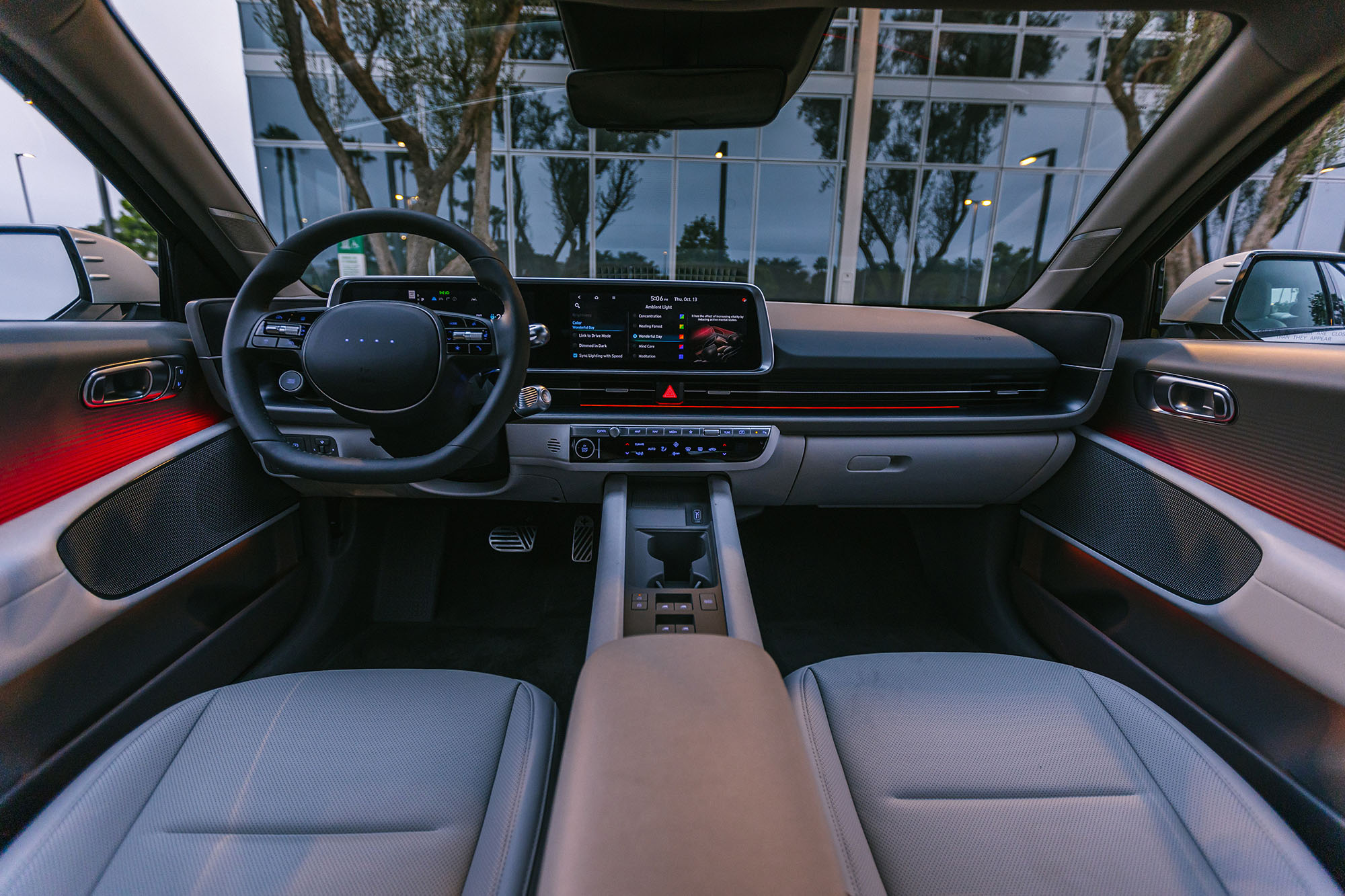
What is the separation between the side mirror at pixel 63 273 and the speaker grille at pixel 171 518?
492 mm

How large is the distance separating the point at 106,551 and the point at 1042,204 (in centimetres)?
463

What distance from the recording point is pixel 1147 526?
1.60 meters

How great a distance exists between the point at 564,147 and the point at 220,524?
11.4 feet

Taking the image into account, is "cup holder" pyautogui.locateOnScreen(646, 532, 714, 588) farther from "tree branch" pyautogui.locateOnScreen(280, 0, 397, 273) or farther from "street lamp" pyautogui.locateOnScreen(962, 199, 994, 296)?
"street lamp" pyautogui.locateOnScreen(962, 199, 994, 296)

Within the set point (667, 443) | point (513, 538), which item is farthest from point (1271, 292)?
point (513, 538)

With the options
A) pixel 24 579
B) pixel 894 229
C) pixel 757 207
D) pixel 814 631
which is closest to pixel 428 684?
pixel 24 579

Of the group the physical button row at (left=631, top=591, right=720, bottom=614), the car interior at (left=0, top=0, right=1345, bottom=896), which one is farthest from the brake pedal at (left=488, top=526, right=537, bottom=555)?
the physical button row at (left=631, top=591, right=720, bottom=614)

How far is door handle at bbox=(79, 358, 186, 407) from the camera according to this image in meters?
1.39

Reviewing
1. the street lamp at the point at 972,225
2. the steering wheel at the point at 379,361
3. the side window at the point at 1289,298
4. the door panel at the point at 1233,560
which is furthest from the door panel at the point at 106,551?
the street lamp at the point at 972,225

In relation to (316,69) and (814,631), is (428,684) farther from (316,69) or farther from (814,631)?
(316,69)

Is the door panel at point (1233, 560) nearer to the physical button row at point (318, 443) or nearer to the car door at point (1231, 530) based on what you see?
the car door at point (1231, 530)

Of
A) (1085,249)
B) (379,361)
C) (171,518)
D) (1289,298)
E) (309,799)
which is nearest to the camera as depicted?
(309,799)

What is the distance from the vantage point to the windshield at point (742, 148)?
6.56 feet

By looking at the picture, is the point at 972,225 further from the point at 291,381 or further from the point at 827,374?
the point at 291,381
